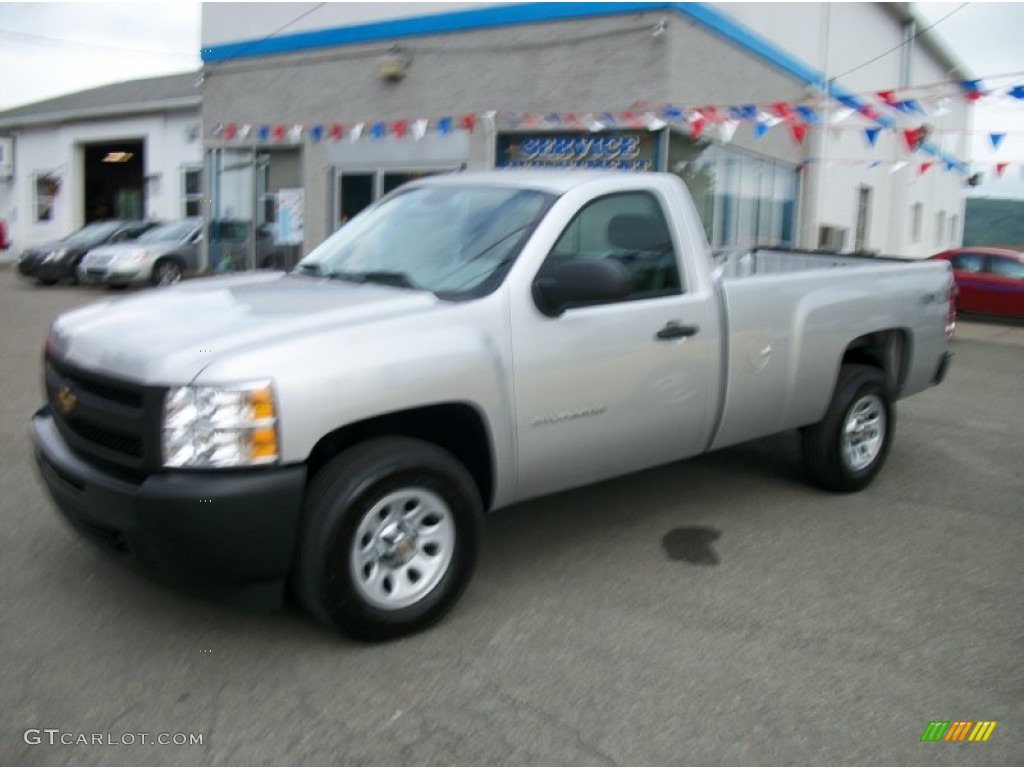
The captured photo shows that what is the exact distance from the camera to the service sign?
13.7 m

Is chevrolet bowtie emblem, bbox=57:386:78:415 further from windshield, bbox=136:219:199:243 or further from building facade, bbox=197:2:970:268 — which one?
windshield, bbox=136:219:199:243

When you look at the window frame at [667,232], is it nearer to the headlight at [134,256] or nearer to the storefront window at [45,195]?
the headlight at [134,256]

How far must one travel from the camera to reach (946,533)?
539 centimetres

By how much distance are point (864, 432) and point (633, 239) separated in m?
2.27

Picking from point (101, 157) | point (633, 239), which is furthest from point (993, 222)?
point (633, 239)

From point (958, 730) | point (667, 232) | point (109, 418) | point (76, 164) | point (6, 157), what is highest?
point (6, 157)

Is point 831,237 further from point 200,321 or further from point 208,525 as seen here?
point 208,525

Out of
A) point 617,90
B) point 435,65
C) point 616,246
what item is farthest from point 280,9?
point 616,246

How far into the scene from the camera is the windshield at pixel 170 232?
755 inches

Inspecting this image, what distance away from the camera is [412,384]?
375 centimetres

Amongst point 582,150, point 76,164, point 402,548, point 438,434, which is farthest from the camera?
point 76,164

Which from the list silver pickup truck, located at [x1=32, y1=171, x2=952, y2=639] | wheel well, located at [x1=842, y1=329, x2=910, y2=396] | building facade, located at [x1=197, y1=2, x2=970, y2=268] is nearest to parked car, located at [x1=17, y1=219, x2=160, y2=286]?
building facade, located at [x1=197, y1=2, x2=970, y2=268]

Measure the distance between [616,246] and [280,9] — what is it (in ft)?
49.1

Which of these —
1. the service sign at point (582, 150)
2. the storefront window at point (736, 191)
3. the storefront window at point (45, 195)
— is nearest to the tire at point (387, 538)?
the storefront window at point (736, 191)
